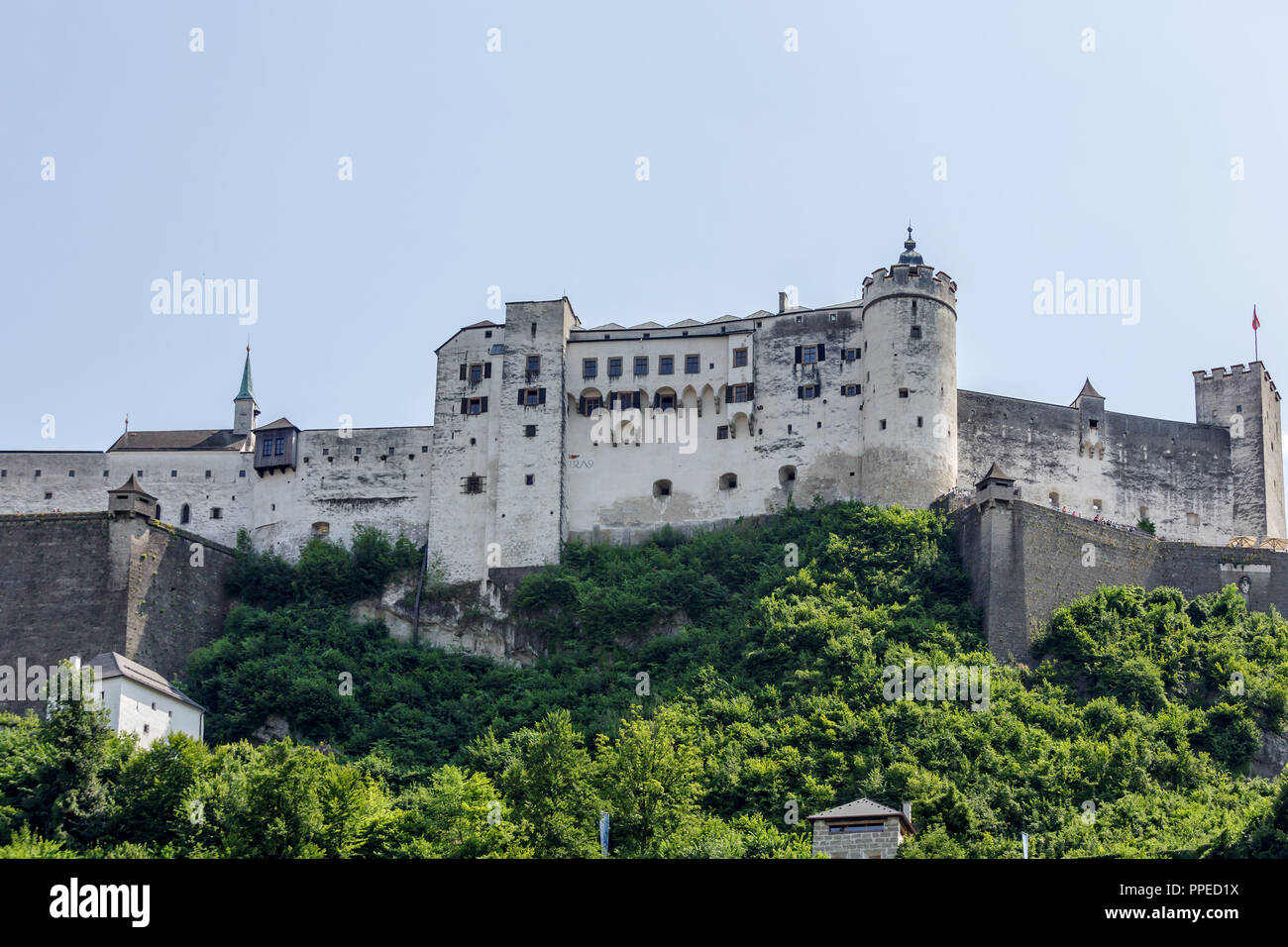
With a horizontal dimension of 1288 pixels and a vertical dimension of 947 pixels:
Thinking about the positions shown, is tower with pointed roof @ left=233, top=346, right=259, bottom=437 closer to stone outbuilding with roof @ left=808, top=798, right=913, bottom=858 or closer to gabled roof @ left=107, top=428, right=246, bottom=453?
gabled roof @ left=107, top=428, right=246, bottom=453

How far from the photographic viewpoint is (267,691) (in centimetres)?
5472

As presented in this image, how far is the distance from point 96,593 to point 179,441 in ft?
40.1

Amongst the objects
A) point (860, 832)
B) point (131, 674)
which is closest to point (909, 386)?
point (860, 832)

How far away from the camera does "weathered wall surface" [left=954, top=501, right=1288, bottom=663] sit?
55562mm

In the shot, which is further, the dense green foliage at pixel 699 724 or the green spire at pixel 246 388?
the green spire at pixel 246 388

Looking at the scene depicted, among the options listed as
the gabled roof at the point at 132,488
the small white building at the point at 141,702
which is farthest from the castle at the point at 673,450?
the small white building at the point at 141,702

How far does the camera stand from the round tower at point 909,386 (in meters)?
62.3

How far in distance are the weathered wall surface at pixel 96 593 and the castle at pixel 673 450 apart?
643cm

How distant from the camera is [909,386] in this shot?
62938mm

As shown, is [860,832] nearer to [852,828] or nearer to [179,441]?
[852,828]

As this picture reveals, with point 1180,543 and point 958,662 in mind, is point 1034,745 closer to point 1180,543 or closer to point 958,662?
point 958,662

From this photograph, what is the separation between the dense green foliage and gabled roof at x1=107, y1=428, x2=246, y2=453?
6841 mm

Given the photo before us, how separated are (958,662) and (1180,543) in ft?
36.8

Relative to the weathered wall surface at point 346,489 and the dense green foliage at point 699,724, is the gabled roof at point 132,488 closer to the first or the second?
the dense green foliage at point 699,724
